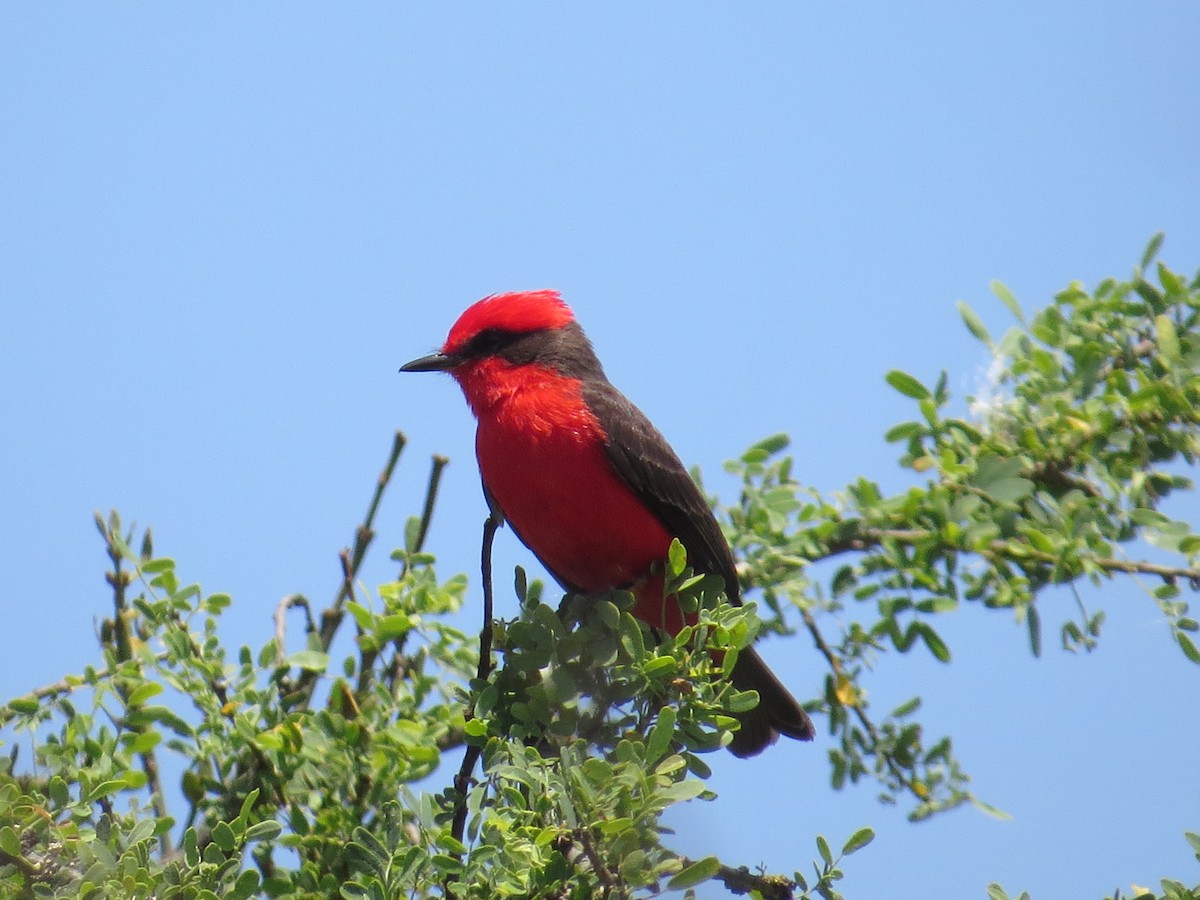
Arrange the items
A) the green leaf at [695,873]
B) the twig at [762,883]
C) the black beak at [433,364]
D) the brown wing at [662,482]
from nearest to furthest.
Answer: the green leaf at [695,873]
the twig at [762,883]
the brown wing at [662,482]
the black beak at [433,364]

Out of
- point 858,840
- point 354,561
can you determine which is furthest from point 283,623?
point 858,840

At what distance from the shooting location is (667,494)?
3.59 m

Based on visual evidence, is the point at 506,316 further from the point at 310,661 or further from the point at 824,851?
the point at 824,851

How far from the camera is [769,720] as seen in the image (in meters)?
3.67

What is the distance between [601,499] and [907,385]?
2.83 feet

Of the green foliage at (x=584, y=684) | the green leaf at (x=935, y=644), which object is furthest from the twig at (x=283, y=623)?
the green leaf at (x=935, y=644)

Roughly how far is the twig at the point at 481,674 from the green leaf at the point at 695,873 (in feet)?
1.11

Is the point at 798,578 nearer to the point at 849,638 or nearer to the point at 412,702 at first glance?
the point at 849,638

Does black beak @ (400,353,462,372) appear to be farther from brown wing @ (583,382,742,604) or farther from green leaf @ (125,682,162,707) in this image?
green leaf @ (125,682,162,707)

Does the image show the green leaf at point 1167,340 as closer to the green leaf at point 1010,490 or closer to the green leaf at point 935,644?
the green leaf at point 1010,490

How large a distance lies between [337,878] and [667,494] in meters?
1.45

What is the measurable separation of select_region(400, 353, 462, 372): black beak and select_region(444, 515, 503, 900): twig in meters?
1.54

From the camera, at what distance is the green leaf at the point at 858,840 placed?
7.14 feet

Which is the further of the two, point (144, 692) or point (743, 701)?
point (144, 692)
